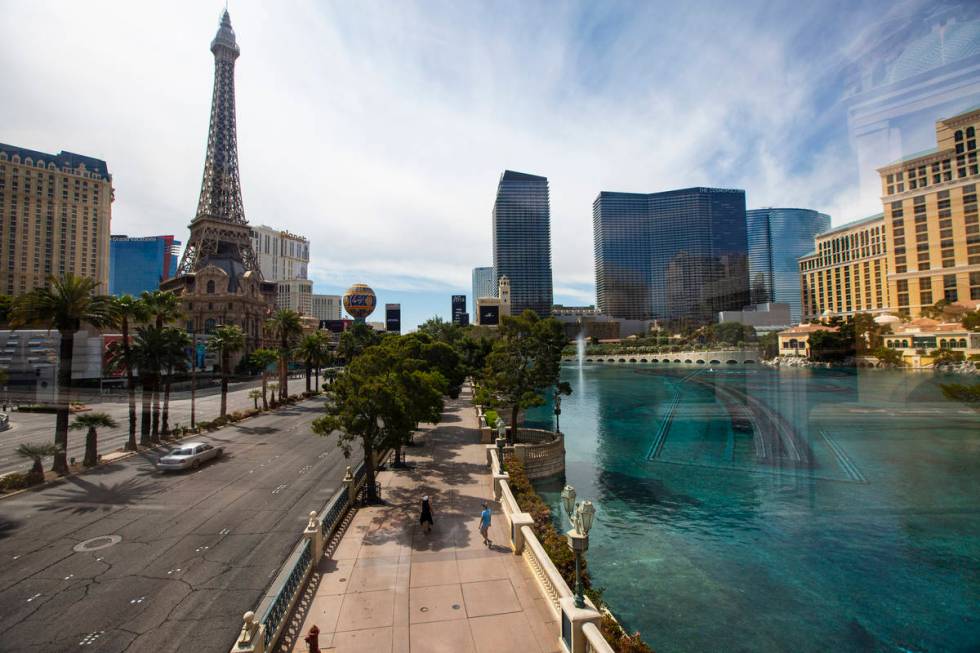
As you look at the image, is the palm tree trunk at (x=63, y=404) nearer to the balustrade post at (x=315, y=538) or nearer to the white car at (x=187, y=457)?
the white car at (x=187, y=457)

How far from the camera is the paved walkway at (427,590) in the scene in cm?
978

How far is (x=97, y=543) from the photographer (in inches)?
576

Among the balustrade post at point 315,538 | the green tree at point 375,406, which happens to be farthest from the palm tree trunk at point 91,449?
the balustrade post at point 315,538

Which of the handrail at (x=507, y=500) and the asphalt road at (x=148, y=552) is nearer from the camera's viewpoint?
the asphalt road at (x=148, y=552)

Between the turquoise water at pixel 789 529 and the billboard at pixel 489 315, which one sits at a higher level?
the billboard at pixel 489 315

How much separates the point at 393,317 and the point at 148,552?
13371 centimetres

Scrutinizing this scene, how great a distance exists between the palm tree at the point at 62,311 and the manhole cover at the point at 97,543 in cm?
986

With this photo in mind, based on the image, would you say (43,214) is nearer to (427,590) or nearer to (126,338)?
(126,338)

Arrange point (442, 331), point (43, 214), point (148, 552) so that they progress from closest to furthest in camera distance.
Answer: point (148, 552)
point (43, 214)
point (442, 331)

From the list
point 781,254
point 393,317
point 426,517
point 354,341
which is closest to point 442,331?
point 354,341

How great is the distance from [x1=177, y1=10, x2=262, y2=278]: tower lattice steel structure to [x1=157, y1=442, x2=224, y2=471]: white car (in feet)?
338

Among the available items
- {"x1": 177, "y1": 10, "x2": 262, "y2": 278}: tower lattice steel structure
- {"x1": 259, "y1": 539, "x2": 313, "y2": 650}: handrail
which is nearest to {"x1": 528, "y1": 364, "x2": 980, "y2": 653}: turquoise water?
{"x1": 259, "y1": 539, "x2": 313, "y2": 650}: handrail

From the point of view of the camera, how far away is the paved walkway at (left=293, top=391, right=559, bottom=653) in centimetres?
978

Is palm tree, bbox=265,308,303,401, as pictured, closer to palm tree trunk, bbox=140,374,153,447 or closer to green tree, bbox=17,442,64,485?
palm tree trunk, bbox=140,374,153,447
